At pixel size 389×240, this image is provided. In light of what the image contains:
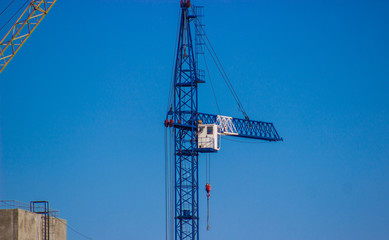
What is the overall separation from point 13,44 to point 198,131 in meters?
44.1

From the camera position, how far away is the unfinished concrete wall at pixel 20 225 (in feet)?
396

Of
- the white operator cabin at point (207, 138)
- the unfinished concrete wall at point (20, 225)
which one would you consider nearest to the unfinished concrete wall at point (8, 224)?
the unfinished concrete wall at point (20, 225)

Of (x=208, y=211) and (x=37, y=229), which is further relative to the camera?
(x=208, y=211)

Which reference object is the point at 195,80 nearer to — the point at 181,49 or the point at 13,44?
the point at 181,49

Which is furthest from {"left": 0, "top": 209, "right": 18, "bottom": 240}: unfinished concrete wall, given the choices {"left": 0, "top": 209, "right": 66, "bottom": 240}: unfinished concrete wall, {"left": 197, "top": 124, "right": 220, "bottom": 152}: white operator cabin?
{"left": 197, "top": 124, "right": 220, "bottom": 152}: white operator cabin

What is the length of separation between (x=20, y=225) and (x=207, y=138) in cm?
4980

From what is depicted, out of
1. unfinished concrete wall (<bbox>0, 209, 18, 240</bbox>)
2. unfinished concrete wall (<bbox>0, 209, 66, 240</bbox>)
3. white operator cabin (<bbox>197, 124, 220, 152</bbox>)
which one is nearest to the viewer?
unfinished concrete wall (<bbox>0, 209, 18, 240</bbox>)

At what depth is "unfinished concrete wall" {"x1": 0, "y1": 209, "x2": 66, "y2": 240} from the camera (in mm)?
120812

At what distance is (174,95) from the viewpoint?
164 meters

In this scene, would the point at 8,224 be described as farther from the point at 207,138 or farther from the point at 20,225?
the point at 207,138

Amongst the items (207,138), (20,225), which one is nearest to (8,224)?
(20,225)

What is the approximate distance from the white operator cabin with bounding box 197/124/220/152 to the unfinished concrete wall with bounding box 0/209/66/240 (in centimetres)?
3862

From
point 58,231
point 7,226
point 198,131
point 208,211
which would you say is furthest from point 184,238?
point 7,226

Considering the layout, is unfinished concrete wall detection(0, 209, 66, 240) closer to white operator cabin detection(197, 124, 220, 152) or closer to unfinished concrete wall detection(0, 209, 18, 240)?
unfinished concrete wall detection(0, 209, 18, 240)
